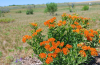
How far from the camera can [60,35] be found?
104 inches

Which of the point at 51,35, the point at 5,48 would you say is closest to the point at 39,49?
the point at 51,35

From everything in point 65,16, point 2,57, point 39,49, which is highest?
point 65,16

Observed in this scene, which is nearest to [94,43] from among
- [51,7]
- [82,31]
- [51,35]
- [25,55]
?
[82,31]

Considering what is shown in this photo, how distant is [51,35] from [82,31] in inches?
31.7

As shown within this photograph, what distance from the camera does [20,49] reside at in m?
4.60

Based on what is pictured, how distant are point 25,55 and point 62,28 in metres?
2.15

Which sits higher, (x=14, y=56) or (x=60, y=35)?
(x=60, y=35)

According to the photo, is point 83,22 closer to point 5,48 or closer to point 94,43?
point 94,43

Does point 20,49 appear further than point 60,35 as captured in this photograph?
Yes

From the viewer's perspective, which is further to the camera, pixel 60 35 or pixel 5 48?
pixel 5 48

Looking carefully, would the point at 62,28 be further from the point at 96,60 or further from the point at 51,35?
the point at 96,60

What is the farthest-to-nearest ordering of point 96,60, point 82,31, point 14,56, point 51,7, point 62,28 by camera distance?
point 51,7, point 14,56, point 96,60, point 62,28, point 82,31

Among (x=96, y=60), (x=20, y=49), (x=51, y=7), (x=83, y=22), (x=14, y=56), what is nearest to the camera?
(x=83, y=22)

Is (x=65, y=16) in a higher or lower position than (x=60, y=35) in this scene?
higher
